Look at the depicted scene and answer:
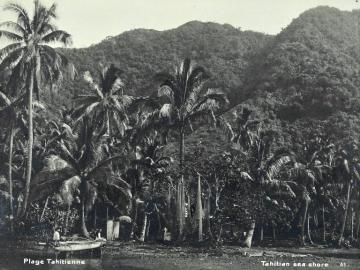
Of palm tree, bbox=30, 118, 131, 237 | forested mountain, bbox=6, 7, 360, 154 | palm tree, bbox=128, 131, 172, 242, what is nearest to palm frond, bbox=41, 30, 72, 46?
palm tree, bbox=30, 118, 131, 237

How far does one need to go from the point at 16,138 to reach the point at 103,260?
15772 mm

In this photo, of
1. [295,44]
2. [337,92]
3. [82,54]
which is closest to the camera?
[337,92]

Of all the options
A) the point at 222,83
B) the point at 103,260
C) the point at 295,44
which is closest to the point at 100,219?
the point at 103,260

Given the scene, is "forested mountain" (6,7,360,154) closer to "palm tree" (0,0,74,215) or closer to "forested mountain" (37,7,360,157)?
"forested mountain" (37,7,360,157)

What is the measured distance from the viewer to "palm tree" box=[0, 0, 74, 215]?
79.0 ft

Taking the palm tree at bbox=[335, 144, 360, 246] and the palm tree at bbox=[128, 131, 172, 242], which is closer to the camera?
the palm tree at bbox=[128, 131, 172, 242]

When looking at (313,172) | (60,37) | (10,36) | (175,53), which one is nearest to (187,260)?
(60,37)

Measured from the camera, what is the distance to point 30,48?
80.6 feet

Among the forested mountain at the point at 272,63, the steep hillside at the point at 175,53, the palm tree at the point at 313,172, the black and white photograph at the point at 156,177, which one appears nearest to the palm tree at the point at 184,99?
the black and white photograph at the point at 156,177

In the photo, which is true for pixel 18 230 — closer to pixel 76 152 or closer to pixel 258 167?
pixel 76 152

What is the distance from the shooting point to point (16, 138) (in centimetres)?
3306

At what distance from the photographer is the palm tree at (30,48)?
2408 cm

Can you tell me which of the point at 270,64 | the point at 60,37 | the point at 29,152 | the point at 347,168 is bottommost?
the point at 347,168

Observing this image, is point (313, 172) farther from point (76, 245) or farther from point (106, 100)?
point (76, 245)
